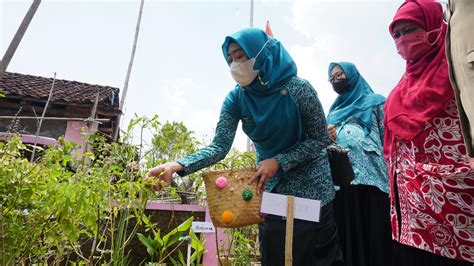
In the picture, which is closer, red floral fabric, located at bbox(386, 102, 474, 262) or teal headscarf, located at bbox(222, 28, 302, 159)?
red floral fabric, located at bbox(386, 102, 474, 262)

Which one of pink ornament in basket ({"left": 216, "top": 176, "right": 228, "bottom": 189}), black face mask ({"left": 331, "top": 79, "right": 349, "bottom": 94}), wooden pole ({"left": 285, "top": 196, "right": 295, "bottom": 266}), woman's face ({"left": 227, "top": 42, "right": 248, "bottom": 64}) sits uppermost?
black face mask ({"left": 331, "top": 79, "right": 349, "bottom": 94})

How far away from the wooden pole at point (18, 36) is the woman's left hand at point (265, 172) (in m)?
1.22

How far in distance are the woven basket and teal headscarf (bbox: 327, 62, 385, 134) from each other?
108 cm

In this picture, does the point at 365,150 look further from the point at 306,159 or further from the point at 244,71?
the point at 244,71

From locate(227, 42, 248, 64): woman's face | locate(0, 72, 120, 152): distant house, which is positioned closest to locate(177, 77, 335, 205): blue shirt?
locate(227, 42, 248, 64): woman's face

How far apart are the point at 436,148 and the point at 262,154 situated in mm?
710

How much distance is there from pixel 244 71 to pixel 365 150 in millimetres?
956

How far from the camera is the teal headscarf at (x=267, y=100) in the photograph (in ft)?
4.75

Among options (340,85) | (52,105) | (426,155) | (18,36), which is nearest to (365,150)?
(340,85)

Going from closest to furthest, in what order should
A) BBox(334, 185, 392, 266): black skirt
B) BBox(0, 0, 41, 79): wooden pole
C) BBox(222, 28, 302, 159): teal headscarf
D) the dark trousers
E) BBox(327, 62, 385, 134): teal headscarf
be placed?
the dark trousers, BBox(222, 28, 302, 159): teal headscarf, BBox(0, 0, 41, 79): wooden pole, BBox(334, 185, 392, 266): black skirt, BBox(327, 62, 385, 134): teal headscarf

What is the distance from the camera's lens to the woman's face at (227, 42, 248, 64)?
1539mm

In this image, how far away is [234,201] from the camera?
4.47ft

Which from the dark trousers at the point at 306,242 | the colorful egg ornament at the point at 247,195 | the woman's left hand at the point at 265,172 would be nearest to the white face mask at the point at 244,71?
the woman's left hand at the point at 265,172

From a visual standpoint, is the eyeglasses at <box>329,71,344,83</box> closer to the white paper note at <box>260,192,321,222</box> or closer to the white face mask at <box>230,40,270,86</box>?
the white face mask at <box>230,40,270,86</box>
